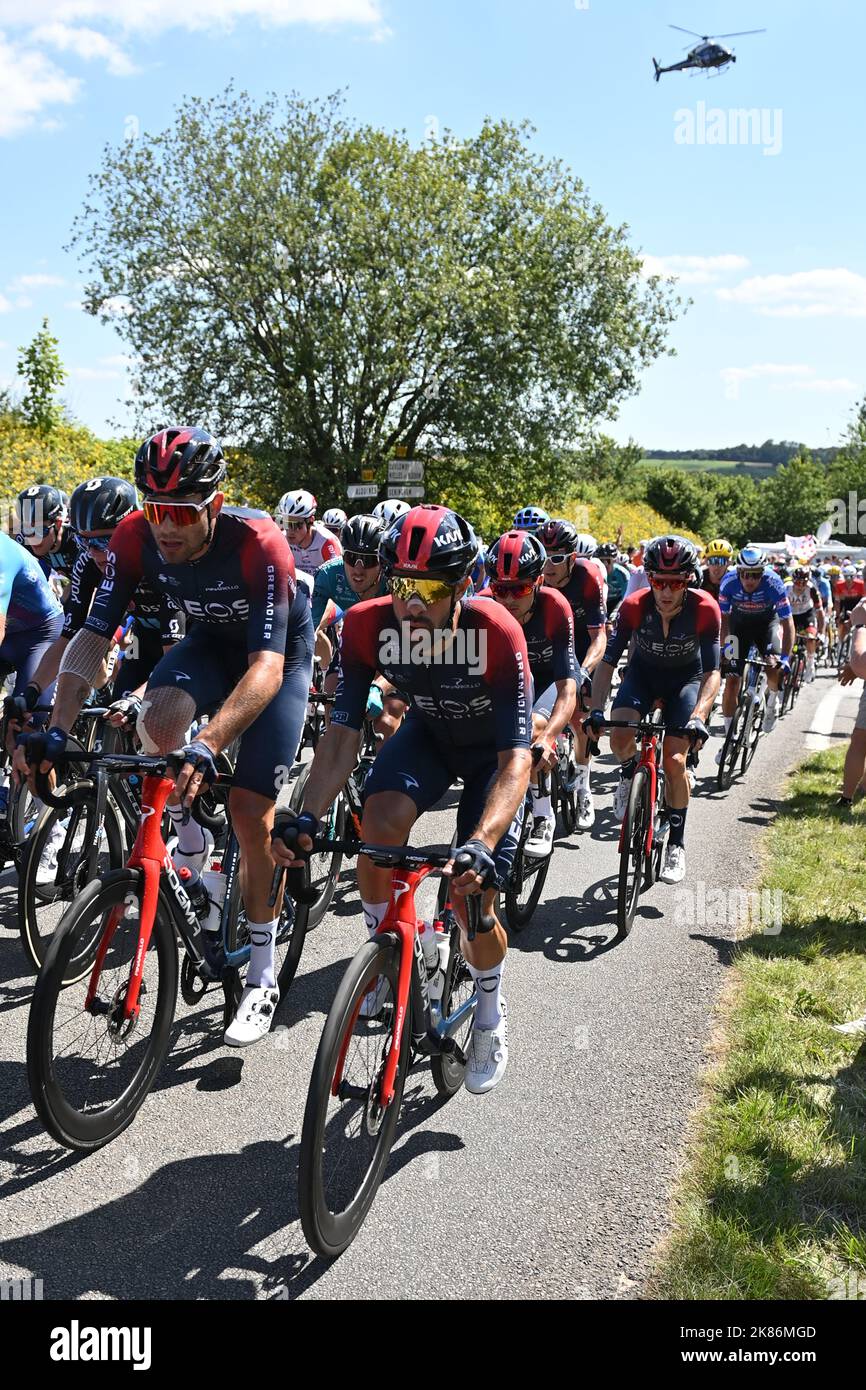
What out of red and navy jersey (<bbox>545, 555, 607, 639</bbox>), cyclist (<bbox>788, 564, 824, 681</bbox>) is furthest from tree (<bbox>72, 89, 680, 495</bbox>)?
red and navy jersey (<bbox>545, 555, 607, 639</bbox>)

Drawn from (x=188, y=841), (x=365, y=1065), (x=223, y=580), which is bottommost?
(x=365, y=1065)

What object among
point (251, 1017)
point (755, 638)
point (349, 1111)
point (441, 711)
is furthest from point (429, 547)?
point (755, 638)

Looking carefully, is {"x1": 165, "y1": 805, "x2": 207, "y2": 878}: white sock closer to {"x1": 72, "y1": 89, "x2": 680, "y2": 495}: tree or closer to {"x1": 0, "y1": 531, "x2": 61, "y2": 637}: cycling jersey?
{"x1": 0, "y1": 531, "x2": 61, "y2": 637}: cycling jersey

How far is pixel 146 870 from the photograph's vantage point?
360 cm

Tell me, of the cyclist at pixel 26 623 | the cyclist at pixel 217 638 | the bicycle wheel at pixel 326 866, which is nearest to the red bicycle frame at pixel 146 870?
the cyclist at pixel 217 638

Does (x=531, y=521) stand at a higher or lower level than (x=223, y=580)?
higher

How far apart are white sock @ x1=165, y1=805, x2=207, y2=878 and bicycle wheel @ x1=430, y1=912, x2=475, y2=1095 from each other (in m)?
1.43

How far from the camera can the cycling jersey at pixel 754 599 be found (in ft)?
37.8

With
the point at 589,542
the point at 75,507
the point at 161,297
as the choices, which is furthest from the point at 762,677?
the point at 161,297

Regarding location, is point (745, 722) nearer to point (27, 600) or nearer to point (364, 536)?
point (364, 536)

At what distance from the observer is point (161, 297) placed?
28.8 meters

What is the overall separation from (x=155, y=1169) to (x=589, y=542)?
32.3 ft

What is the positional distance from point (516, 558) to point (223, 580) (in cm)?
227

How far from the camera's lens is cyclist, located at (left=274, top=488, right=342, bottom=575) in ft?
30.4
